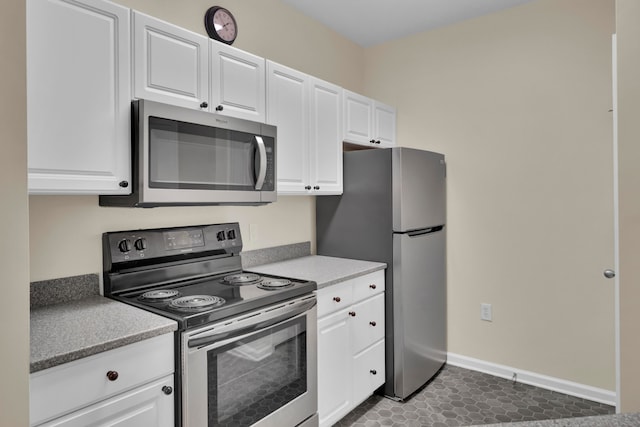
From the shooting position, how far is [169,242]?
207cm

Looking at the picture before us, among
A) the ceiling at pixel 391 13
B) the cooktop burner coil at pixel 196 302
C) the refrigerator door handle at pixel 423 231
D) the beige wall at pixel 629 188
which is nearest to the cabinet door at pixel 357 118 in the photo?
the ceiling at pixel 391 13

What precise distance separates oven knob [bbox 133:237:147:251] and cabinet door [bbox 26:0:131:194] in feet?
1.26

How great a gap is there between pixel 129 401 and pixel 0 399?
1.65ft

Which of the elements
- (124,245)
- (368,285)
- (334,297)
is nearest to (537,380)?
(368,285)

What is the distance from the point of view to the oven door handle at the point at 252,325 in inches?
61.3

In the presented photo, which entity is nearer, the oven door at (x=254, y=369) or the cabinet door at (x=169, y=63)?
the oven door at (x=254, y=369)

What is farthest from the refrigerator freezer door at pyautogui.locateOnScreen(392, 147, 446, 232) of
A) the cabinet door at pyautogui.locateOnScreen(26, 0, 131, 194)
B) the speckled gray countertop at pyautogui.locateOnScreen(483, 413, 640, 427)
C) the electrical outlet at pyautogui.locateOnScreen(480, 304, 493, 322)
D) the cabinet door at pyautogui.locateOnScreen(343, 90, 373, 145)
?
the speckled gray countertop at pyautogui.locateOnScreen(483, 413, 640, 427)

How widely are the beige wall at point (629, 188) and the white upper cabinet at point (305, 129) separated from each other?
1.59 metres

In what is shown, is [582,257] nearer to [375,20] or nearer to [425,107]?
[425,107]

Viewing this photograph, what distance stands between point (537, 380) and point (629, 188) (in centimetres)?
205

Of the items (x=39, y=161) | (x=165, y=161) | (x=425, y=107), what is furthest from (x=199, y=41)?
(x=425, y=107)

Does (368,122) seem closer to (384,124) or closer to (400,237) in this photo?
(384,124)

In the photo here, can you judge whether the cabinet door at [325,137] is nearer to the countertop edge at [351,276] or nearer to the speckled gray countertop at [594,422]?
the countertop edge at [351,276]

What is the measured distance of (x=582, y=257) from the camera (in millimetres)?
2668
